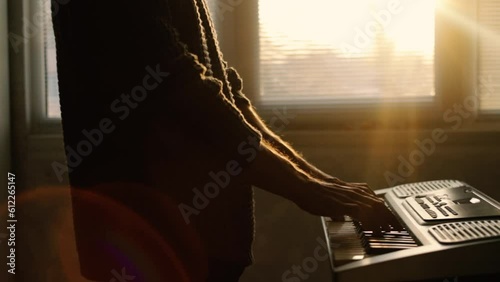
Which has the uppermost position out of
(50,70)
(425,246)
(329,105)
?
(50,70)

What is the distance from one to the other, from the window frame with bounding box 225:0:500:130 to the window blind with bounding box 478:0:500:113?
0.02m

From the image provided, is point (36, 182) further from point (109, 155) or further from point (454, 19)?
Result: point (454, 19)

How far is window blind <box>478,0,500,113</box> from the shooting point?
6.65 ft

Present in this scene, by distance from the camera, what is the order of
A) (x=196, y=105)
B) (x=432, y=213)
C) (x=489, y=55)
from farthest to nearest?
1. (x=489, y=55)
2. (x=432, y=213)
3. (x=196, y=105)

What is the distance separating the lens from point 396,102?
2.08 metres

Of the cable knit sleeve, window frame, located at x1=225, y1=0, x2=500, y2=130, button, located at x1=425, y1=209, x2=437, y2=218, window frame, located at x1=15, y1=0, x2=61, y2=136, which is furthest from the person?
window frame, located at x1=15, y1=0, x2=61, y2=136

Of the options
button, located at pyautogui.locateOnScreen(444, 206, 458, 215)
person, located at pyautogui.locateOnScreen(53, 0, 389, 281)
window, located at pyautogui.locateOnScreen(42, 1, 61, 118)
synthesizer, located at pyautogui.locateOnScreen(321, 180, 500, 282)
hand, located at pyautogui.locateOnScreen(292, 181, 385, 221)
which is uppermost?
window, located at pyautogui.locateOnScreen(42, 1, 61, 118)

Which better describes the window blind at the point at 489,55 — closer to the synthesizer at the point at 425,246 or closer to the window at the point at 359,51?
the window at the point at 359,51

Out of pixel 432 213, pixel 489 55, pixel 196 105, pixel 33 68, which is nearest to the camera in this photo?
pixel 196 105

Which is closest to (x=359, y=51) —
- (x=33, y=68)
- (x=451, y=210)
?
(x=451, y=210)

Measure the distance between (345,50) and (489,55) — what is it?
0.48 meters

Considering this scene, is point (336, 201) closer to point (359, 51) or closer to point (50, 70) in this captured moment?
point (359, 51)

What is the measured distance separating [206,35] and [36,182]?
1215mm

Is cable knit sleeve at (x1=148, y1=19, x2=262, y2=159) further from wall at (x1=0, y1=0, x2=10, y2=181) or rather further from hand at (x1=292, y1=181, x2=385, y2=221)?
wall at (x1=0, y1=0, x2=10, y2=181)
